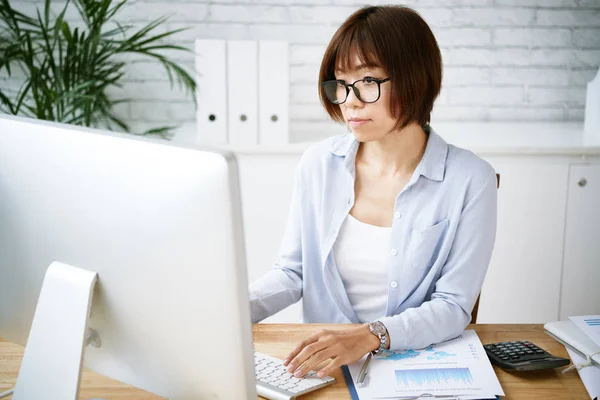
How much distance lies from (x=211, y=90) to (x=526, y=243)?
1318 millimetres

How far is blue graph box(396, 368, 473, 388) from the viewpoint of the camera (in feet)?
3.93

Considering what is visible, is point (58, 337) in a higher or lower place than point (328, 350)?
higher

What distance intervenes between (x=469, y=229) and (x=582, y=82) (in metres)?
2.00

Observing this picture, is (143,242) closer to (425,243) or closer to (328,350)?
(328,350)

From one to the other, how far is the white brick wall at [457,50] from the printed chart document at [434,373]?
176cm

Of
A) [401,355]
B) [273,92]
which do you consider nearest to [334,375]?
[401,355]

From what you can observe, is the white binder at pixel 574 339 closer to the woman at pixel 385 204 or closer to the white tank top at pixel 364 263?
the woman at pixel 385 204

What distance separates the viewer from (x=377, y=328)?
1329 mm

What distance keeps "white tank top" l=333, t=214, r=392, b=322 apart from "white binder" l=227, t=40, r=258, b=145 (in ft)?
3.74

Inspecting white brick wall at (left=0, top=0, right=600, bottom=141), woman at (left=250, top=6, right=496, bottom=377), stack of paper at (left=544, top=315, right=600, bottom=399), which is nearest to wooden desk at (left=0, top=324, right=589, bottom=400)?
stack of paper at (left=544, top=315, right=600, bottom=399)

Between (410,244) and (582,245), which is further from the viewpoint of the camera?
(582,245)

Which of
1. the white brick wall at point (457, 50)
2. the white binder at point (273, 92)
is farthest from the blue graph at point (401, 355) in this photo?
the white brick wall at point (457, 50)

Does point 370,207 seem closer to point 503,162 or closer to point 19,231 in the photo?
point 19,231

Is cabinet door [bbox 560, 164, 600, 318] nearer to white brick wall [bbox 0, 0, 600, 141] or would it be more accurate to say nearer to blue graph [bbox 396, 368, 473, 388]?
white brick wall [bbox 0, 0, 600, 141]
